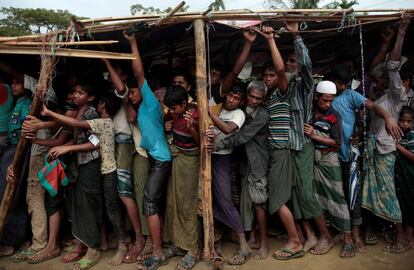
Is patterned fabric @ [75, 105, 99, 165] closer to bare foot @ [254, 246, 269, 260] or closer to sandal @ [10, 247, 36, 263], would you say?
sandal @ [10, 247, 36, 263]

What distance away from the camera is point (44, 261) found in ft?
12.0

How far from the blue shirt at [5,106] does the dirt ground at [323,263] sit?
158cm

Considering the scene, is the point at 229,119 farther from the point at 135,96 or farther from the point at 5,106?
the point at 5,106

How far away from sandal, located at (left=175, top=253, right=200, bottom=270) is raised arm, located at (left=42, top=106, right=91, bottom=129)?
1.68 meters

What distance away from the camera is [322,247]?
359 cm

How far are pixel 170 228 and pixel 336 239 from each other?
186 cm

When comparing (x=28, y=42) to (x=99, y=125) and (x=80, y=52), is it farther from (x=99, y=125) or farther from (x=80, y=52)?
(x=99, y=125)

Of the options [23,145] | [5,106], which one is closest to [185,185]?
[23,145]

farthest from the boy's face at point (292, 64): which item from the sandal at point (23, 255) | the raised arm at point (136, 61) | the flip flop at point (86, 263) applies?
the sandal at point (23, 255)

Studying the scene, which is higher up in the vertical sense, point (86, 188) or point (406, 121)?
point (406, 121)

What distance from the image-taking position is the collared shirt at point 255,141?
3445mm

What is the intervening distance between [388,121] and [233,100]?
1.60 metres

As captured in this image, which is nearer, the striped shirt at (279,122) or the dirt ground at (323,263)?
the dirt ground at (323,263)

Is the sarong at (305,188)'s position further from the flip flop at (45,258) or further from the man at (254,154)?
the flip flop at (45,258)
